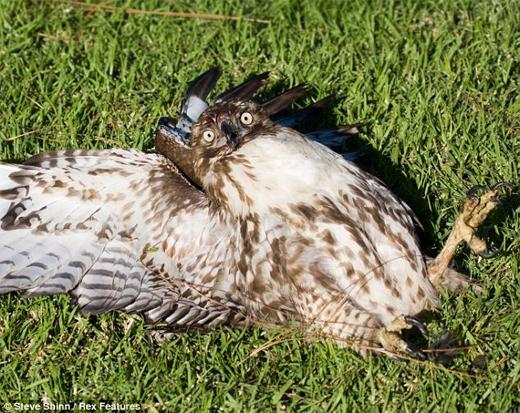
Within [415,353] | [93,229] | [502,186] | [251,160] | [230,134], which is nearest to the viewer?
[415,353]

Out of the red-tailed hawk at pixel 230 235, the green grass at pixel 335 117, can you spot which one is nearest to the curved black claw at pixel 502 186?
the green grass at pixel 335 117

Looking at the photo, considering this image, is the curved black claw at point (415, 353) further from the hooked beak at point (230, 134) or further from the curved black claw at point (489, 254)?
the hooked beak at point (230, 134)

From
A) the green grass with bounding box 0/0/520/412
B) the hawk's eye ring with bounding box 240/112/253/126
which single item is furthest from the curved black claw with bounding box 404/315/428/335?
the hawk's eye ring with bounding box 240/112/253/126

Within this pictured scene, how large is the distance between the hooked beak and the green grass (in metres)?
0.88

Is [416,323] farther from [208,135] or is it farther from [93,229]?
[93,229]

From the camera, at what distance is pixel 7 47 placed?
22.6ft

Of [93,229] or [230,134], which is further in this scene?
[93,229]

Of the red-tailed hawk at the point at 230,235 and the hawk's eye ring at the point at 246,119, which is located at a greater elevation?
the hawk's eye ring at the point at 246,119

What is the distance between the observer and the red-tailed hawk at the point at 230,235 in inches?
192

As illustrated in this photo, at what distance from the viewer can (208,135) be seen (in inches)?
208

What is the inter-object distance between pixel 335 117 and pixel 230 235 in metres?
1.40

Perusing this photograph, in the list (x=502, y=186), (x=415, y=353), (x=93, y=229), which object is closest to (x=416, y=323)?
(x=415, y=353)

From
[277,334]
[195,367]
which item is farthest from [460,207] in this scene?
[195,367]

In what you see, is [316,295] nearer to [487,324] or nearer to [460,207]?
[487,324]
